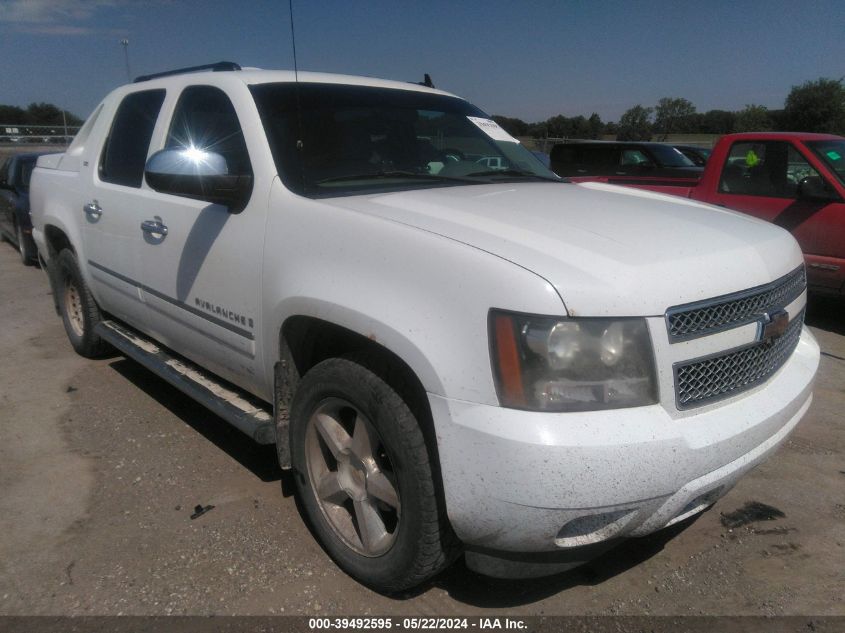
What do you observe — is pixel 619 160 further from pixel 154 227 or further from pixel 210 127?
pixel 154 227

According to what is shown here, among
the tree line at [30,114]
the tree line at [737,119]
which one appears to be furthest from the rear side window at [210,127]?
the tree line at [30,114]

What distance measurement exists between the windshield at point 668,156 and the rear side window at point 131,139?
8681 millimetres

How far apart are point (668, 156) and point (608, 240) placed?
9.64 meters

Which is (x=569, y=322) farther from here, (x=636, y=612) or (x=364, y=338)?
(x=636, y=612)

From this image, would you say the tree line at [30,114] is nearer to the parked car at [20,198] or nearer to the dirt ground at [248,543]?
the parked car at [20,198]

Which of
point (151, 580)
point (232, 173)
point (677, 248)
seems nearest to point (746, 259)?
point (677, 248)

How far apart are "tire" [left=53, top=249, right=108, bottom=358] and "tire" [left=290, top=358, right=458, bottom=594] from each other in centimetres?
270

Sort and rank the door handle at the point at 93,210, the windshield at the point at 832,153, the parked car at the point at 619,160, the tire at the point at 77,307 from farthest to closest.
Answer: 1. the parked car at the point at 619,160
2. the windshield at the point at 832,153
3. the tire at the point at 77,307
4. the door handle at the point at 93,210

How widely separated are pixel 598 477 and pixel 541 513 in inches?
7.6

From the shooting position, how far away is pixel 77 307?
5.04 meters

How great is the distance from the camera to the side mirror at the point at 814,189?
6.03 meters

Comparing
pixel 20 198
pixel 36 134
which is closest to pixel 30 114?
pixel 36 134

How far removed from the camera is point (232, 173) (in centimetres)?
298

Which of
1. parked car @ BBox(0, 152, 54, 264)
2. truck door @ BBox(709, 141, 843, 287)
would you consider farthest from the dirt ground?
parked car @ BBox(0, 152, 54, 264)
